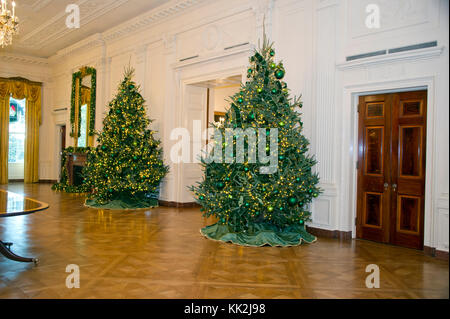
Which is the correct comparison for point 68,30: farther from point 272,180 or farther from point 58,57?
point 272,180

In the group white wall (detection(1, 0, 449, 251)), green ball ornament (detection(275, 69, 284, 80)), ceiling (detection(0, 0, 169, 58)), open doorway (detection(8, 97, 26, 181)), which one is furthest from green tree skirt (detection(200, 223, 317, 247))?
open doorway (detection(8, 97, 26, 181))

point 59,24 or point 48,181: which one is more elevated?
point 59,24

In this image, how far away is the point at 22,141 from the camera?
1368cm

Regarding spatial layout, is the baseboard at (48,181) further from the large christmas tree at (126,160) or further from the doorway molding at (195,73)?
the doorway molding at (195,73)

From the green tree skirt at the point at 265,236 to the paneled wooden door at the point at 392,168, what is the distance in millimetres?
931

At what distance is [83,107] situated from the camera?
11695 millimetres

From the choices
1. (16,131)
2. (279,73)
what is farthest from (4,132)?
(279,73)

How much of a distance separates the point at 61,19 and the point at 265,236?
803cm

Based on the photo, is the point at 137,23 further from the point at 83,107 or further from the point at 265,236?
the point at 265,236

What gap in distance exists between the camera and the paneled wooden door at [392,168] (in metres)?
4.91

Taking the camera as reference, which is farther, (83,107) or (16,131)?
(16,131)
